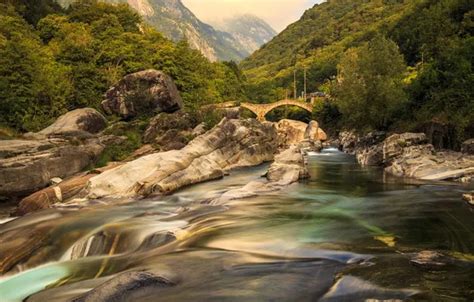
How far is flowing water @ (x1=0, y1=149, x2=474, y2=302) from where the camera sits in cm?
995

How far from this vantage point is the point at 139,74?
50.0 metres

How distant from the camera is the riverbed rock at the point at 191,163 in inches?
983

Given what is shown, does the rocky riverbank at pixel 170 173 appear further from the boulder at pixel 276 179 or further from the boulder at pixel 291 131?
the boulder at pixel 291 131

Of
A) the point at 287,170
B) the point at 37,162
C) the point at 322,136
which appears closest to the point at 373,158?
the point at 287,170

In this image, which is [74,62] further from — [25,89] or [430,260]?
[430,260]

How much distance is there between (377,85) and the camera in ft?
146

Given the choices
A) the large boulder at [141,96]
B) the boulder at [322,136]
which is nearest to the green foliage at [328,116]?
the boulder at [322,136]

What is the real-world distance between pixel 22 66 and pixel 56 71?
901cm

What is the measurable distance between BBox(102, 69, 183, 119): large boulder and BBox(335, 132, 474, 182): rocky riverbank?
23507mm

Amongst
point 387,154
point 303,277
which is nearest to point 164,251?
point 303,277

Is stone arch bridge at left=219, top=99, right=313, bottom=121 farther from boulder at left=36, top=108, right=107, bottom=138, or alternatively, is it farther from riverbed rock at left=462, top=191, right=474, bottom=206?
riverbed rock at left=462, top=191, right=474, bottom=206

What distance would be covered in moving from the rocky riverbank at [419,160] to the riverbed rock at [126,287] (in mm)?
21216

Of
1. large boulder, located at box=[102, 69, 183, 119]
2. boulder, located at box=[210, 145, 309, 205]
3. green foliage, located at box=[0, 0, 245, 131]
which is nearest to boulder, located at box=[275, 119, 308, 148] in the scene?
green foliage, located at box=[0, 0, 245, 131]

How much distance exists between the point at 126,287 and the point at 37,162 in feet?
62.8
